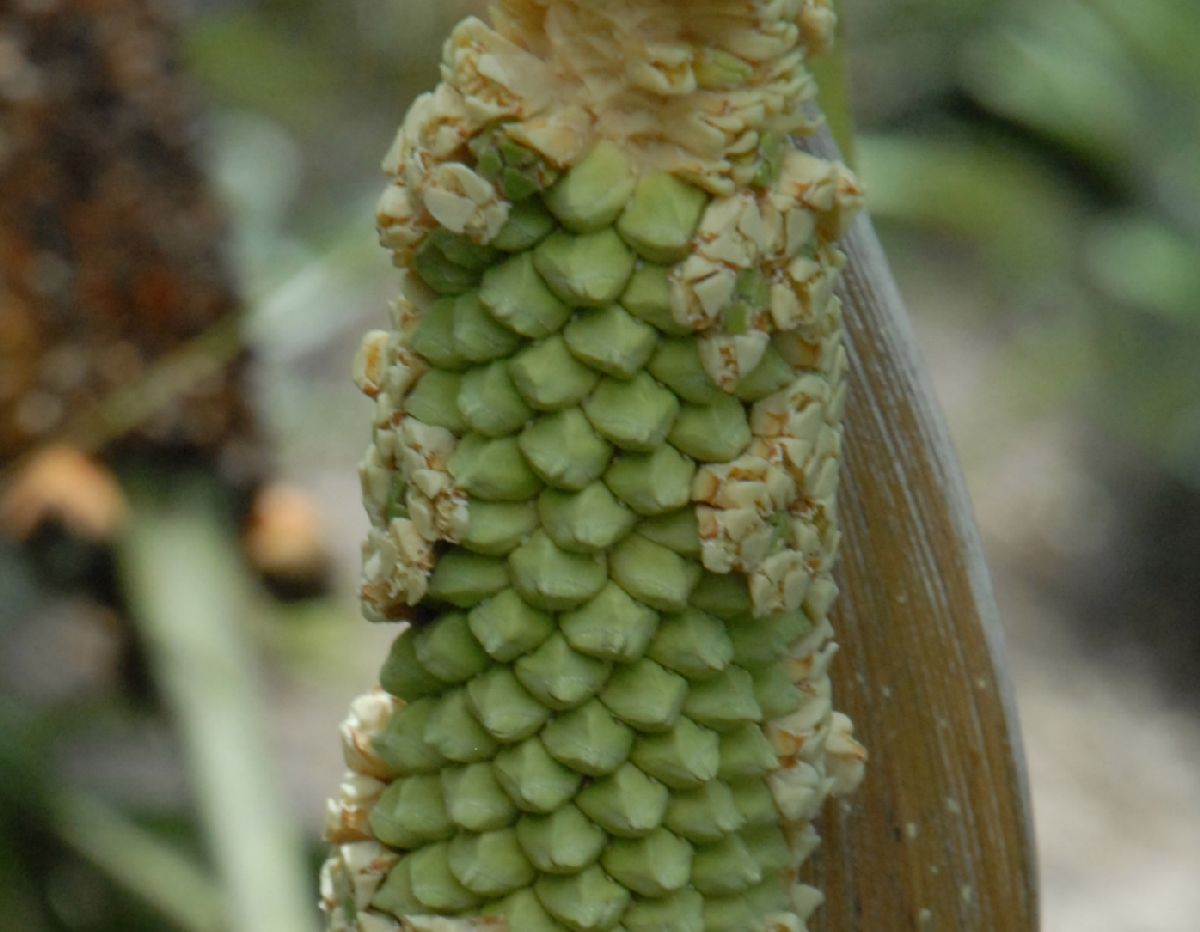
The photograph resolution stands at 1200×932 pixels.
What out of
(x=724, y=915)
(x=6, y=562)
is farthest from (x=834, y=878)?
(x=6, y=562)

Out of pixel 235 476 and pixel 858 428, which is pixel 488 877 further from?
pixel 235 476

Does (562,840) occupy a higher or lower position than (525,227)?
lower

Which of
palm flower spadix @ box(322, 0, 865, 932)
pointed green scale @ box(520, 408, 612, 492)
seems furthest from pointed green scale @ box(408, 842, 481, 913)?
pointed green scale @ box(520, 408, 612, 492)

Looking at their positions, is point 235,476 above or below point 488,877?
above

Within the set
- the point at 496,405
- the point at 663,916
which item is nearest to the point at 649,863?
the point at 663,916

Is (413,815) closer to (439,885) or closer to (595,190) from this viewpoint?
(439,885)

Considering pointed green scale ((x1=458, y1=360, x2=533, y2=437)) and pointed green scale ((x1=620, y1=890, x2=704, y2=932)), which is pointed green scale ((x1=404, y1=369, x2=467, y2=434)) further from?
pointed green scale ((x1=620, y1=890, x2=704, y2=932))

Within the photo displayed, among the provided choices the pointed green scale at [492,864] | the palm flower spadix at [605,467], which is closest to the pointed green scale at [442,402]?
the palm flower spadix at [605,467]
